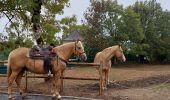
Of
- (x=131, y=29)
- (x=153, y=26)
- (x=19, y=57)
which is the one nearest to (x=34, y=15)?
(x=19, y=57)

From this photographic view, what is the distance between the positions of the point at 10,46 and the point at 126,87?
234 inches

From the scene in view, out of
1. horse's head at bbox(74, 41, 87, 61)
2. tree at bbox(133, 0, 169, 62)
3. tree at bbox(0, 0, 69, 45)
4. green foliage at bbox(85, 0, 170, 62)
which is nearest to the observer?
horse's head at bbox(74, 41, 87, 61)

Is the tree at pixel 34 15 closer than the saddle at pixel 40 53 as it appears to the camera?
No

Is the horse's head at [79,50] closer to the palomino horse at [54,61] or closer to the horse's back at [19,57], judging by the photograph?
A: the palomino horse at [54,61]

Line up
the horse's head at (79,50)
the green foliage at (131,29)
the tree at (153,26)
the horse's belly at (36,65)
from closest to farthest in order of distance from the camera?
1. the horse's head at (79,50)
2. the horse's belly at (36,65)
3. the green foliage at (131,29)
4. the tree at (153,26)

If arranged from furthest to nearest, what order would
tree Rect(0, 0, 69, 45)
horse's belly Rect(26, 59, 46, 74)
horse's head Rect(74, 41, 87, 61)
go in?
1. tree Rect(0, 0, 69, 45)
2. horse's belly Rect(26, 59, 46, 74)
3. horse's head Rect(74, 41, 87, 61)

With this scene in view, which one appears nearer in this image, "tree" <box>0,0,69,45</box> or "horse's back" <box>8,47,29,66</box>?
"horse's back" <box>8,47,29,66</box>

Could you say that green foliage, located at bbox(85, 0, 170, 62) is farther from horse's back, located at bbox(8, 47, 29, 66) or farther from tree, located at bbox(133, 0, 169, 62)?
horse's back, located at bbox(8, 47, 29, 66)

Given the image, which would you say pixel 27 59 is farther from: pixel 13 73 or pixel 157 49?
pixel 157 49

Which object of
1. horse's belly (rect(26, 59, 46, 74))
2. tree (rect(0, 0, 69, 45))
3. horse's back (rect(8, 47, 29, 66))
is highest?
tree (rect(0, 0, 69, 45))

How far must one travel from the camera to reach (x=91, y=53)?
50.6 m

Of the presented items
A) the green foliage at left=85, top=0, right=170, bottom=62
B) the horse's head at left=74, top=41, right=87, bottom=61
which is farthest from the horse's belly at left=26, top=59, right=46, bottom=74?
the green foliage at left=85, top=0, right=170, bottom=62

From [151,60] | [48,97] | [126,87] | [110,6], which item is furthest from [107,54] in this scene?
[151,60]

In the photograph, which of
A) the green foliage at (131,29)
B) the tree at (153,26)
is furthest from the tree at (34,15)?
the tree at (153,26)
